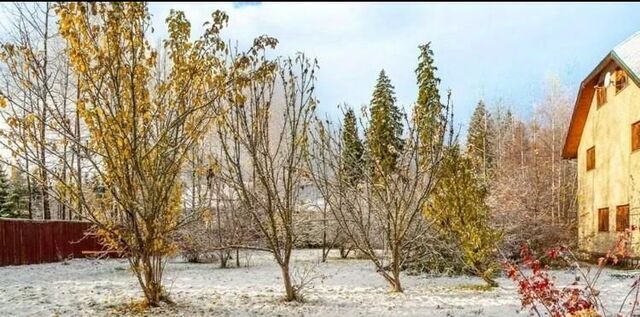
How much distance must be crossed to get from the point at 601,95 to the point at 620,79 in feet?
5.17

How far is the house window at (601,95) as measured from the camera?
57.2ft

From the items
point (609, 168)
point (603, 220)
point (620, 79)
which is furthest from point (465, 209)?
point (603, 220)

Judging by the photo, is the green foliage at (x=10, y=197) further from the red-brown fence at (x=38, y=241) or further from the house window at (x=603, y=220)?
the house window at (x=603, y=220)

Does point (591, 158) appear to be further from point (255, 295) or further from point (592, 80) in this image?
point (255, 295)

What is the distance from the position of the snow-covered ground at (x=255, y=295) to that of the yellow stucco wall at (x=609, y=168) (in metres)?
3.08

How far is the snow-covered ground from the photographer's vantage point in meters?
8.25

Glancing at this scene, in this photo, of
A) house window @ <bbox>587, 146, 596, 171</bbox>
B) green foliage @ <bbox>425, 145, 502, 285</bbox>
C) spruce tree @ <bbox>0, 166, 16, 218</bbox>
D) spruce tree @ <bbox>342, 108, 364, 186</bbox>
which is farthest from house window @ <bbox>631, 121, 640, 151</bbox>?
spruce tree @ <bbox>0, 166, 16, 218</bbox>

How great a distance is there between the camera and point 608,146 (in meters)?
17.0

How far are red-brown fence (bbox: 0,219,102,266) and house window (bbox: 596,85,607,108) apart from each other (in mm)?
16109

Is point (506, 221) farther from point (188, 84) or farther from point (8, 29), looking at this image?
point (8, 29)

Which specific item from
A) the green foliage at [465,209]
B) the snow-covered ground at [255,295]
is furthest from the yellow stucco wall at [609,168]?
the green foliage at [465,209]

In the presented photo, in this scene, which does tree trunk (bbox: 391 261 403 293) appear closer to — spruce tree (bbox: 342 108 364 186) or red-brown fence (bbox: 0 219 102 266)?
spruce tree (bbox: 342 108 364 186)

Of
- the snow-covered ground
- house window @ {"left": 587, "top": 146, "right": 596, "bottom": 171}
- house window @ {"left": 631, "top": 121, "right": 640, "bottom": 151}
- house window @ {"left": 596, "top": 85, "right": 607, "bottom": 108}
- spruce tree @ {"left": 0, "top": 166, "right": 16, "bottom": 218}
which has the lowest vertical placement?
the snow-covered ground

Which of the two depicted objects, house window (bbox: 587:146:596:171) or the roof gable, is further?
house window (bbox: 587:146:596:171)
